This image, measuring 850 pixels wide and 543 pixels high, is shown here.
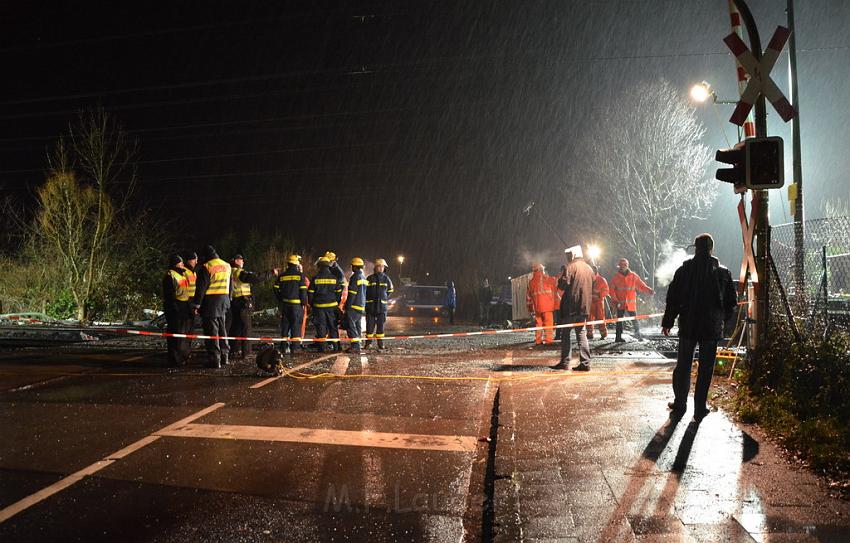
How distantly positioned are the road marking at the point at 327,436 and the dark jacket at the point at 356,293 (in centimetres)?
625

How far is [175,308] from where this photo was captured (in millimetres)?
10469

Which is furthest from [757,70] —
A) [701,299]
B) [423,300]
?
[423,300]

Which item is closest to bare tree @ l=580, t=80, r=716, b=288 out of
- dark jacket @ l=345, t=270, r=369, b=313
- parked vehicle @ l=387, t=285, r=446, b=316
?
parked vehicle @ l=387, t=285, r=446, b=316

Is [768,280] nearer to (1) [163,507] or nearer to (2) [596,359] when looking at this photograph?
(2) [596,359]

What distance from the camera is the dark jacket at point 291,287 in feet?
38.9

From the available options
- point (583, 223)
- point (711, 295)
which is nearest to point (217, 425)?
point (711, 295)

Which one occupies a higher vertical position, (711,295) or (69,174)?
(69,174)

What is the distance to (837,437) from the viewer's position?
4.80 meters

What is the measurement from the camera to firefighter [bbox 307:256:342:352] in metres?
12.1

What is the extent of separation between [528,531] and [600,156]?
3217 centimetres

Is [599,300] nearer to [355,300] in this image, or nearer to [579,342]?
[579,342]

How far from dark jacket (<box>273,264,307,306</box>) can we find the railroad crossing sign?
807 centimetres

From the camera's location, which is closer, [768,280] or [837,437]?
[837,437]

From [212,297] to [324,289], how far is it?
93.4 inches
